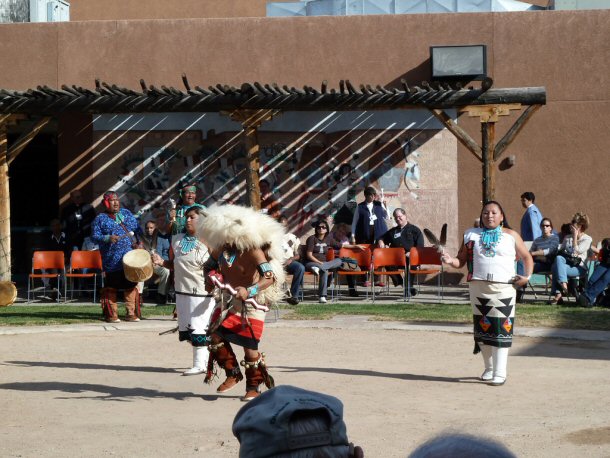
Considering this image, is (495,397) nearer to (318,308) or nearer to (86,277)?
(318,308)

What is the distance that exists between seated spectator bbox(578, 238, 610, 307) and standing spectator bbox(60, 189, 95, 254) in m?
8.43

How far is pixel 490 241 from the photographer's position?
33.7ft

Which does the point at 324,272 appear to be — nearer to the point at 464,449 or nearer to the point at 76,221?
the point at 76,221

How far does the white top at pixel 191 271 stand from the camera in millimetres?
10727

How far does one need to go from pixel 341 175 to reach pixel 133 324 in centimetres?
677

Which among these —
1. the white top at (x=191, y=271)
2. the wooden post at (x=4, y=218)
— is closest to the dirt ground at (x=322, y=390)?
the white top at (x=191, y=271)

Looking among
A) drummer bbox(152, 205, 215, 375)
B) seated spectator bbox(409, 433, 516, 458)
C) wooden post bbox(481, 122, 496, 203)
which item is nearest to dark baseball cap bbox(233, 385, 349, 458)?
seated spectator bbox(409, 433, 516, 458)

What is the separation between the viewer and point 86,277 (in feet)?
60.1

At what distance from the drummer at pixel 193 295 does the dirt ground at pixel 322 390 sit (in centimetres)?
35

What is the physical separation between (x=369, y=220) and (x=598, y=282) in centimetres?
426

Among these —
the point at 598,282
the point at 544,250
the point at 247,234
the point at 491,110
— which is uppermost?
the point at 491,110

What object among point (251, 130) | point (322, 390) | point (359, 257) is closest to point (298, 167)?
point (251, 130)

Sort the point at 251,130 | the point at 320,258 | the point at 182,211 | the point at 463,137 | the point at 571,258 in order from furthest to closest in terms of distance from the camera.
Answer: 1. the point at 251,130
2. the point at 320,258
3. the point at 463,137
4. the point at 571,258
5. the point at 182,211

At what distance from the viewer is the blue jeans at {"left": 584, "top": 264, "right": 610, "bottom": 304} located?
16.2 m
